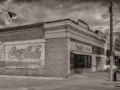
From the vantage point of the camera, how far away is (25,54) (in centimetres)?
2656

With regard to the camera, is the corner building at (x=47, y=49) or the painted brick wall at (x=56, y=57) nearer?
the painted brick wall at (x=56, y=57)

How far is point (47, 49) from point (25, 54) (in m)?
3.88

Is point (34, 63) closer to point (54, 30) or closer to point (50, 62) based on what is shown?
point (50, 62)

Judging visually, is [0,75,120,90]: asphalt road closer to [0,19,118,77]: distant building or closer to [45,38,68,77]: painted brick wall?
[45,38,68,77]: painted brick wall

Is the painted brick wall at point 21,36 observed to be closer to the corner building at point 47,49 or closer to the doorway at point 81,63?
the corner building at point 47,49

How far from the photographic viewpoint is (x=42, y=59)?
24.8 metres

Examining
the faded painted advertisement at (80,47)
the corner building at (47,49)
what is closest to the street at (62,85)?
the corner building at (47,49)

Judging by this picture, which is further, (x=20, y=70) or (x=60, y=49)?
(x=20, y=70)

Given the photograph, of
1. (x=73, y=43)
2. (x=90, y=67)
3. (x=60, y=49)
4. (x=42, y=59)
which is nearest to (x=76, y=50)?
(x=73, y=43)

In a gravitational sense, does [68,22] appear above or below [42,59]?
above

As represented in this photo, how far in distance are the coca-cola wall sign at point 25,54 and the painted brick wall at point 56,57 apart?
99 centimetres

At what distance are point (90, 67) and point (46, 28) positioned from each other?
10.9 meters

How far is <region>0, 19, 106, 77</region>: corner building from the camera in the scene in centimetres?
2322

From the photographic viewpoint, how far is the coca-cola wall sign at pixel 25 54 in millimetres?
25062
